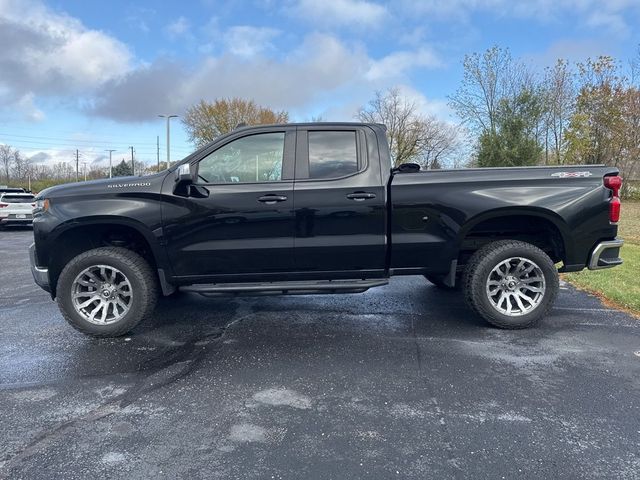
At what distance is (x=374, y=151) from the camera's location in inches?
183

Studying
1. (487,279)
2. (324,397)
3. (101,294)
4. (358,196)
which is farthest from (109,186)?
(487,279)

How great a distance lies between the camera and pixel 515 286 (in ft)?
15.4

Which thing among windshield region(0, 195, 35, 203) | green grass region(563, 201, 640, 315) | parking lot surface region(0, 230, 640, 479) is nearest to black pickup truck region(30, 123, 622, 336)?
parking lot surface region(0, 230, 640, 479)

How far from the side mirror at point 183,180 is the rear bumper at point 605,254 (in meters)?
4.04

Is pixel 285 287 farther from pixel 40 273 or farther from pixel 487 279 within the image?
pixel 40 273

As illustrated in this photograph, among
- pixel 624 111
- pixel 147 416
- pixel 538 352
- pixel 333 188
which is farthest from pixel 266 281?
pixel 624 111

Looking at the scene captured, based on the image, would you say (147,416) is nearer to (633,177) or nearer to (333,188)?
(333,188)

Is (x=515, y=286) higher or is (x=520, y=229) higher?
(x=520, y=229)

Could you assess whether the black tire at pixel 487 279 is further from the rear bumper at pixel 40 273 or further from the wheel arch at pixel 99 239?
the rear bumper at pixel 40 273

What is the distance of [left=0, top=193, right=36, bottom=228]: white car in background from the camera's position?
16.2 metres

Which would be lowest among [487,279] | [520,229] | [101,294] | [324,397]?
[324,397]

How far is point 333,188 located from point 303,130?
27.5 inches

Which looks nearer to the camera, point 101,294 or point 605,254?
point 101,294

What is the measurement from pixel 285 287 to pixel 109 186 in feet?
6.35
